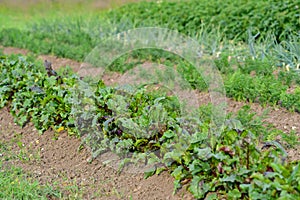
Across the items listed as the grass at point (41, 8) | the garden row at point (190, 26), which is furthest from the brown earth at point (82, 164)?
the grass at point (41, 8)

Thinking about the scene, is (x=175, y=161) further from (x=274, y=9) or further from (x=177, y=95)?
(x=274, y=9)

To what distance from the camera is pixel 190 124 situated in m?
4.04

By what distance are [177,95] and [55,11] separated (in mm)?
6187

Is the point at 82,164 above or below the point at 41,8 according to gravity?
above

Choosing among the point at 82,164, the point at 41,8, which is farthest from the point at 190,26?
the point at 41,8

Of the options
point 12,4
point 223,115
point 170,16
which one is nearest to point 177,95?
point 223,115

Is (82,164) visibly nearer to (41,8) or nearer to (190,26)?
(190,26)

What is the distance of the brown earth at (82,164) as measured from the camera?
393 cm

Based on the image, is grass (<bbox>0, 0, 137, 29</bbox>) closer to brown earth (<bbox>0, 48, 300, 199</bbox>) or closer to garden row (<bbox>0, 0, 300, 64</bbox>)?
garden row (<bbox>0, 0, 300, 64</bbox>)

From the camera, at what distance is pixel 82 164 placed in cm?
446

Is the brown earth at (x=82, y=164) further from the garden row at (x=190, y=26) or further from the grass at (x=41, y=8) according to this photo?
the grass at (x=41, y=8)

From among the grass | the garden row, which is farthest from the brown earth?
the grass

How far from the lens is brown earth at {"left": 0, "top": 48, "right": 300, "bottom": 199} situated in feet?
12.9

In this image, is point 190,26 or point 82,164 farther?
point 190,26
